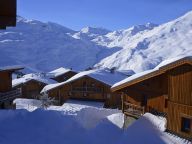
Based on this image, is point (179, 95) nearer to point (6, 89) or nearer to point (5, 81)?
point (5, 81)

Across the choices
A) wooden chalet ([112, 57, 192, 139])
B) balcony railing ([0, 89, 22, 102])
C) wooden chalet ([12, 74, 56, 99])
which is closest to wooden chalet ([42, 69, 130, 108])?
wooden chalet ([12, 74, 56, 99])

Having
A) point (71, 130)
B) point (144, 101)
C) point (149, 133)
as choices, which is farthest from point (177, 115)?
point (71, 130)

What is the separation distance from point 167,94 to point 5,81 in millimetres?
15596

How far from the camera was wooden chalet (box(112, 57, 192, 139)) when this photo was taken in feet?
65.3

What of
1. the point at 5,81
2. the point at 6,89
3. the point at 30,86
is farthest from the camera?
the point at 30,86

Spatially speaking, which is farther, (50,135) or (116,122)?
(116,122)

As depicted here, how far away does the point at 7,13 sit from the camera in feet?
20.2

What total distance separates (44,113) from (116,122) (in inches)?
204

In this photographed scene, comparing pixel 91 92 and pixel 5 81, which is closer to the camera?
pixel 5 81

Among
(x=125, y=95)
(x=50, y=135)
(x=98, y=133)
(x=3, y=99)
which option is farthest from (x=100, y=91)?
(x=50, y=135)

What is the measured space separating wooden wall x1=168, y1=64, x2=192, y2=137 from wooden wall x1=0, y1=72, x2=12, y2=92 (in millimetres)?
16050

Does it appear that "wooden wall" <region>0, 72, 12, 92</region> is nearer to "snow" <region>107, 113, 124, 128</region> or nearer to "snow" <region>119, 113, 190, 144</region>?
"snow" <region>107, 113, 124, 128</region>

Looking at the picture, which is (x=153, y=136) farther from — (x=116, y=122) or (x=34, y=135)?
(x=34, y=135)

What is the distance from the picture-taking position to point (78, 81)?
4650 cm
